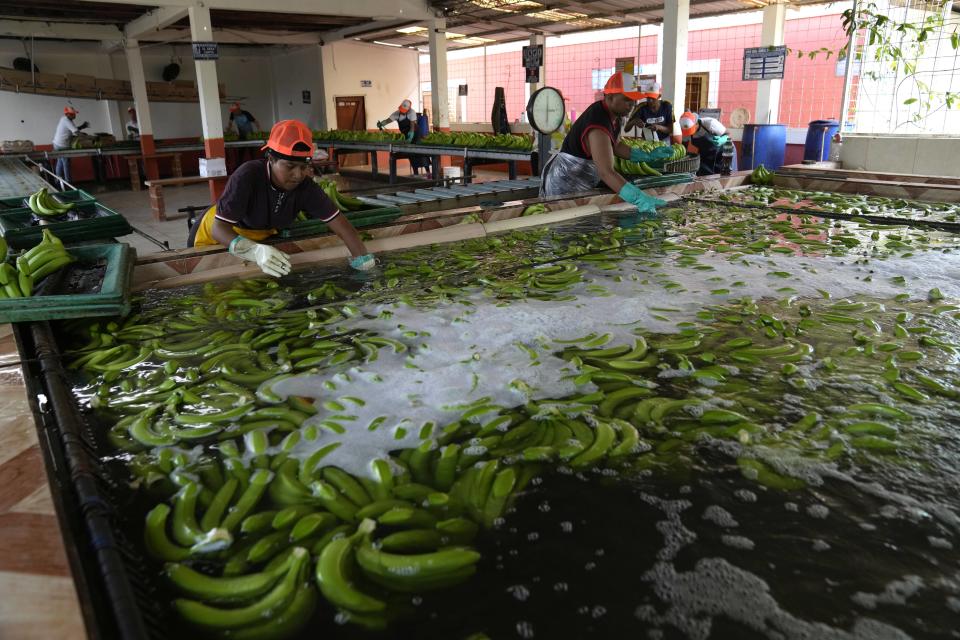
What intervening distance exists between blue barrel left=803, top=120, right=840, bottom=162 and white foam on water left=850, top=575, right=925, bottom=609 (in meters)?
10.8

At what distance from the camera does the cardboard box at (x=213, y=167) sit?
12.1 meters

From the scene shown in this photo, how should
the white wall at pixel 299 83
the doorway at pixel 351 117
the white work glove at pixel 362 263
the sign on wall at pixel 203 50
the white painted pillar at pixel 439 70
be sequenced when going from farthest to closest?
the doorway at pixel 351 117 < the white wall at pixel 299 83 < the white painted pillar at pixel 439 70 < the sign on wall at pixel 203 50 < the white work glove at pixel 362 263

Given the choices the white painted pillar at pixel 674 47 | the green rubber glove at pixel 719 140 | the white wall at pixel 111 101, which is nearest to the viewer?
the green rubber glove at pixel 719 140

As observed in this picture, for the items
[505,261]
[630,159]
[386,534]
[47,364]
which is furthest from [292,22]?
[386,534]

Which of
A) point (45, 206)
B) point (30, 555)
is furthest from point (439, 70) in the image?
point (30, 555)

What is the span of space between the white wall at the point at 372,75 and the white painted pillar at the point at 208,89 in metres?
8.72

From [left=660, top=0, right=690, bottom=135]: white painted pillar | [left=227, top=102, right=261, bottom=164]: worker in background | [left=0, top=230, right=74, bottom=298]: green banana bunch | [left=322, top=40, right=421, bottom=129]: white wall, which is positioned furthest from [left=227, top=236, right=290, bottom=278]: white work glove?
[left=322, top=40, right=421, bottom=129]: white wall

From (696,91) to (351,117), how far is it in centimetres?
1108

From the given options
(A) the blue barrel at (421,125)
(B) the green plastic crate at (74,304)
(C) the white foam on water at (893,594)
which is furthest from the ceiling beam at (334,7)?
(C) the white foam on water at (893,594)

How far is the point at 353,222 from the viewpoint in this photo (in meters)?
4.92

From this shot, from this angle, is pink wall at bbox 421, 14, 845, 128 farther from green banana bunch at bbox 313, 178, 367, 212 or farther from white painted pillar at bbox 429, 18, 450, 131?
green banana bunch at bbox 313, 178, 367, 212

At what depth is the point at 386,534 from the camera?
5.56 ft

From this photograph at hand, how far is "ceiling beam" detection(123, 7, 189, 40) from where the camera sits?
12.3m

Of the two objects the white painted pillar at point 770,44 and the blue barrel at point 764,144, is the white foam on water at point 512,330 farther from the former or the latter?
the white painted pillar at point 770,44
